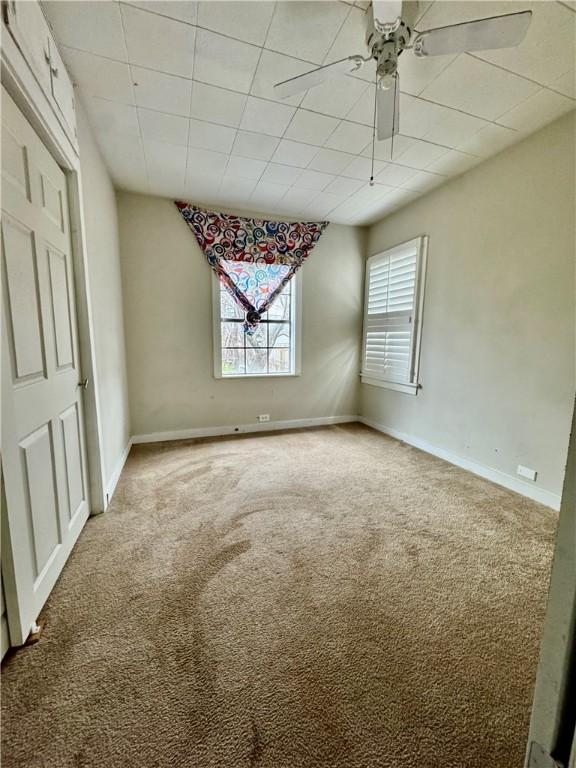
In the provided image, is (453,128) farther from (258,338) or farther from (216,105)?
(258,338)

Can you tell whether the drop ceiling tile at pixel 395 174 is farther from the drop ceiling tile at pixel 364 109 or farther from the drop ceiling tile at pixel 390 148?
the drop ceiling tile at pixel 364 109

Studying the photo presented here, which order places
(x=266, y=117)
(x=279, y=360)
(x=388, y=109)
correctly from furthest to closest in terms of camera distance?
(x=279, y=360), (x=266, y=117), (x=388, y=109)

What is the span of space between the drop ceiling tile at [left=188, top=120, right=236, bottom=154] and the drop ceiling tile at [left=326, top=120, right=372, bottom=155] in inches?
29.1

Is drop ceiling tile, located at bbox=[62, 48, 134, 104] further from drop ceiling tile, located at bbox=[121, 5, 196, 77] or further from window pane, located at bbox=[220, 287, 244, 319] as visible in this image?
window pane, located at bbox=[220, 287, 244, 319]

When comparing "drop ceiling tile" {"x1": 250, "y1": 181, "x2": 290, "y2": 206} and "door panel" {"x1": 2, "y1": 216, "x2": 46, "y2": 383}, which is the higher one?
"drop ceiling tile" {"x1": 250, "y1": 181, "x2": 290, "y2": 206}

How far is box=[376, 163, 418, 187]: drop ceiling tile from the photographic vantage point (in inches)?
104

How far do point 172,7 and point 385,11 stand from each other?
94cm

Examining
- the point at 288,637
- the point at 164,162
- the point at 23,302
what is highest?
the point at 164,162

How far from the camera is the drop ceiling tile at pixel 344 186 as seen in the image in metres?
2.87

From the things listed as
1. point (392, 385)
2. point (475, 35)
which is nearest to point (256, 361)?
point (392, 385)

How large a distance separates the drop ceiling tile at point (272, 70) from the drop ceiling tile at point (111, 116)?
846 millimetres

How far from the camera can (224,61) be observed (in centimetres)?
164

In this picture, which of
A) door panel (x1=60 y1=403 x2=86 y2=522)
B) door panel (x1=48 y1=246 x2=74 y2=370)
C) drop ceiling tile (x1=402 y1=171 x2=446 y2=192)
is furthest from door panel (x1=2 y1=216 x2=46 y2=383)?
drop ceiling tile (x1=402 y1=171 x2=446 y2=192)

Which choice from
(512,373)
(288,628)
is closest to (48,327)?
(288,628)
